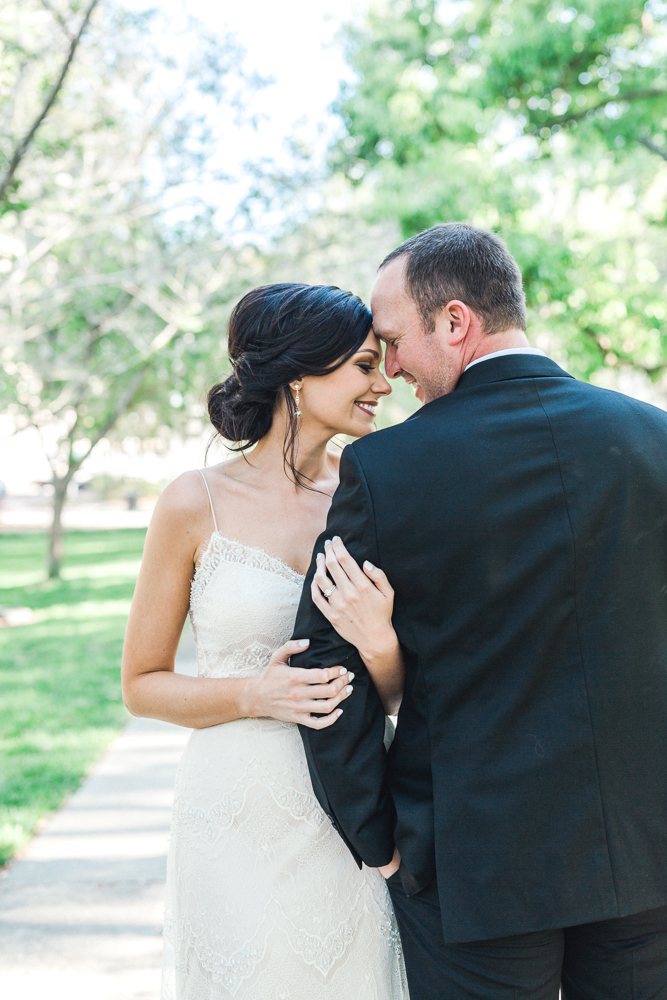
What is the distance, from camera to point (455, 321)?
80.6 inches

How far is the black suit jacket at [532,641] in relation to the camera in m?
1.78

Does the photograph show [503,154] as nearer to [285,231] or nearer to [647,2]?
[647,2]

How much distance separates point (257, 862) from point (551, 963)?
31.4 inches

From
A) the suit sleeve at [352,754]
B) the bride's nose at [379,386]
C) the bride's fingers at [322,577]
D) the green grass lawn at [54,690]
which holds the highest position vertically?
the bride's nose at [379,386]

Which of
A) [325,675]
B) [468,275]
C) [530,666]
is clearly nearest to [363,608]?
[325,675]

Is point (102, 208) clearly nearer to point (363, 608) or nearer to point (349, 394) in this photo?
point (349, 394)

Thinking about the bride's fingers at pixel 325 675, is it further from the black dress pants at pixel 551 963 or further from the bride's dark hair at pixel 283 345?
the bride's dark hair at pixel 283 345

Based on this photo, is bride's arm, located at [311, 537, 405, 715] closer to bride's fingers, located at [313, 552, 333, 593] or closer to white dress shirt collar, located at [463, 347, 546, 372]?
bride's fingers, located at [313, 552, 333, 593]

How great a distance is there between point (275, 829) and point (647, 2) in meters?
8.84

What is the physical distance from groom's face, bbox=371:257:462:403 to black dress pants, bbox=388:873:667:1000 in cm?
115

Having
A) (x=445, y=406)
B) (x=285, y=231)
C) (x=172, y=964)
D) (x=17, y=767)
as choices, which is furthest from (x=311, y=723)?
(x=285, y=231)

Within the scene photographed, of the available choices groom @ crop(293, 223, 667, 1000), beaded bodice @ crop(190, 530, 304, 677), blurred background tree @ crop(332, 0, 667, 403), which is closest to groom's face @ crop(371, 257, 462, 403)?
groom @ crop(293, 223, 667, 1000)

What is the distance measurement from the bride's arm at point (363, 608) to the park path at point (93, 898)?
2.36 m

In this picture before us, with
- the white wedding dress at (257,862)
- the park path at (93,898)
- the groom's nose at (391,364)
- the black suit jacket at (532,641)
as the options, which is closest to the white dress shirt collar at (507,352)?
the black suit jacket at (532,641)
